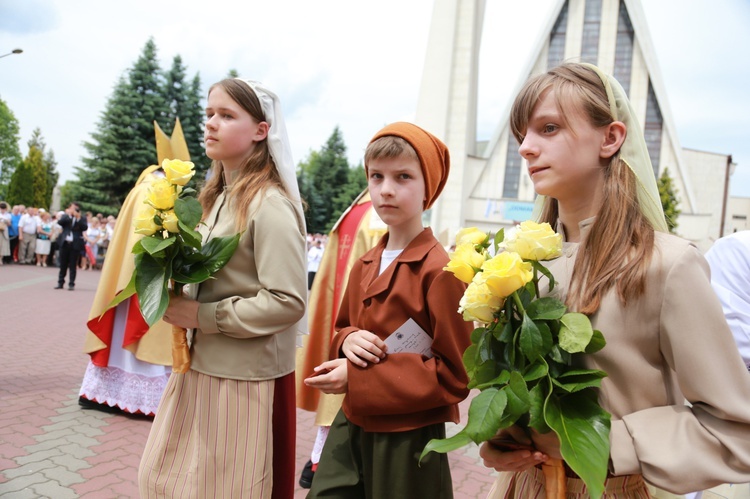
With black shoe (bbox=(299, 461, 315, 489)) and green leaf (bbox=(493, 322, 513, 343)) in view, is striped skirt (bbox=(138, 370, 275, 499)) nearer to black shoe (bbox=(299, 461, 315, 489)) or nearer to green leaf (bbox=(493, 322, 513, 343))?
green leaf (bbox=(493, 322, 513, 343))

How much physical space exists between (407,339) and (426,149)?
0.68 metres

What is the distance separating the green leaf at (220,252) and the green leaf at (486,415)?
110cm

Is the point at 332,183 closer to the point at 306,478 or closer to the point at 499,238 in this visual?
the point at 306,478

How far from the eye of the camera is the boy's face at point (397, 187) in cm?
195

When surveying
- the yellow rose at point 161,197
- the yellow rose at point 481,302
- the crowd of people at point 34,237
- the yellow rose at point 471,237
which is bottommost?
the crowd of people at point 34,237

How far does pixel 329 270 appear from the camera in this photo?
3.83 meters

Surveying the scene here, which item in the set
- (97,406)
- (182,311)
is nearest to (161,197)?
(182,311)

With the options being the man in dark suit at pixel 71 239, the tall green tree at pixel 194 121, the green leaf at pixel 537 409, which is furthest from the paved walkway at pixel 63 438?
the tall green tree at pixel 194 121

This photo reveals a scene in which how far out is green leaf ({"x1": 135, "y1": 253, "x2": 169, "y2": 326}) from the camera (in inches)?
71.3

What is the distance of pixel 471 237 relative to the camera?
1.42 metres

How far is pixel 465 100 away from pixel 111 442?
124 ft

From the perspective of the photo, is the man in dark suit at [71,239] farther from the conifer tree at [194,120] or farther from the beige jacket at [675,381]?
the conifer tree at [194,120]

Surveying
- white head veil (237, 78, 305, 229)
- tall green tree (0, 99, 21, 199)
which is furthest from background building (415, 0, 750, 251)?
tall green tree (0, 99, 21, 199)

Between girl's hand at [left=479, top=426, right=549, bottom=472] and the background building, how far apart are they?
3541 centimetres
